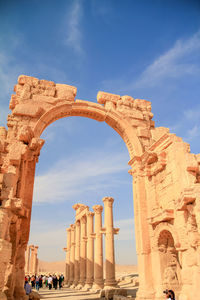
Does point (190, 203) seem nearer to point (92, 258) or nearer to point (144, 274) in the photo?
point (144, 274)

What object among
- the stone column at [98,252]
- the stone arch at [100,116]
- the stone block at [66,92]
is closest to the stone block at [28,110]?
the stone arch at [100,116]

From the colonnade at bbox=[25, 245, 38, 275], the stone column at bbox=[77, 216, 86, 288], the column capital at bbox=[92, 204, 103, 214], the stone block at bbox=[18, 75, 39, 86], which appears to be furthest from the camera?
the colonnade at bbox=[25, 245, 38, 275]

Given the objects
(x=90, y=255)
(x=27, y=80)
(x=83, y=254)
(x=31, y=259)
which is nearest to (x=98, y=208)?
(x=90, y=255)

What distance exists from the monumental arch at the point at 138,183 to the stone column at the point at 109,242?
767 cm

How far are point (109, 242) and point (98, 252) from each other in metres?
1.72

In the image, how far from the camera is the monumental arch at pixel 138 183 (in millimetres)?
7707

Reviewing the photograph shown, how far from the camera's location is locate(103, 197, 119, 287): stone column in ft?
57.1

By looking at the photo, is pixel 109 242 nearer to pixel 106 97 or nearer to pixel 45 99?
pixel 106 97

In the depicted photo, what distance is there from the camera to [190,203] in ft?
26.6

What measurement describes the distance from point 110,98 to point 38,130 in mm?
4183

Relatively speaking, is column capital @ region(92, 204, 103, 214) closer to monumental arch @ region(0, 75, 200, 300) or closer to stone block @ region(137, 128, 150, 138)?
monumental arch @ region(0, 75, 200, 300)

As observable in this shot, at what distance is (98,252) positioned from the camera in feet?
64.7

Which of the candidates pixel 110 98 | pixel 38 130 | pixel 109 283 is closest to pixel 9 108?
pixel 38 130

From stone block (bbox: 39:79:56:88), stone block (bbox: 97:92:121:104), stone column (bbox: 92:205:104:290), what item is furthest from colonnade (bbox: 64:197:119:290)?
stone block (bbox: 39:79:56:88)
